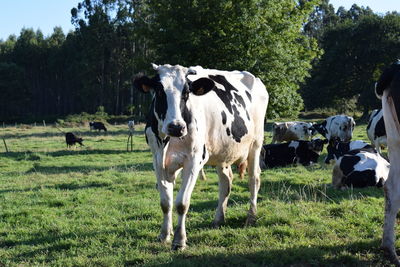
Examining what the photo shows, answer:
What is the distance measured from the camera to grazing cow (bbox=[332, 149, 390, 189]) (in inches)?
383

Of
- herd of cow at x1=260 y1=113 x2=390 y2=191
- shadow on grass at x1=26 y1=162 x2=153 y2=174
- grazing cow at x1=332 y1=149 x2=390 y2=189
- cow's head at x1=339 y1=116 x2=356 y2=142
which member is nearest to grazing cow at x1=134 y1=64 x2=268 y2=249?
grazing cow at x1=332 y1=149 x2=390 y2=189

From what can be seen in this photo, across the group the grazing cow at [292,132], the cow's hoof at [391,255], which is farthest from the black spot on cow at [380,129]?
the cow's hoof at [391,255]

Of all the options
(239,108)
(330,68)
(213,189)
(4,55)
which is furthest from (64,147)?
(4,55)

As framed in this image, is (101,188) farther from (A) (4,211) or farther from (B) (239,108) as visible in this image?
(B) (239,108)

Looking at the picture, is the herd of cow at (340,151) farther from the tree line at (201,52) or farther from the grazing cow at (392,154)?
the grazing cow at (392,154)

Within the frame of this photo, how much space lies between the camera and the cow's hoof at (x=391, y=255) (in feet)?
16.4

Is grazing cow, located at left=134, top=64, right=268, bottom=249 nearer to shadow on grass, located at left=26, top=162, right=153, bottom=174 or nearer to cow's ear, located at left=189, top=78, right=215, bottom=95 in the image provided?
cow's ear, located at left=189, top=78, right=215, bottom=95

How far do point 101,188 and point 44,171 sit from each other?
4.76 m

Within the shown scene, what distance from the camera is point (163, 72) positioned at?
5.84m

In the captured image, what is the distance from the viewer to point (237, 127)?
6969mm

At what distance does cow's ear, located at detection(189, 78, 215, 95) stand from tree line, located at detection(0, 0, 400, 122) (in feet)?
2.72

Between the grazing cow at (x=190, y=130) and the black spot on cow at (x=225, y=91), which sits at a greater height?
the black spot on cow at (x=225, y=91)

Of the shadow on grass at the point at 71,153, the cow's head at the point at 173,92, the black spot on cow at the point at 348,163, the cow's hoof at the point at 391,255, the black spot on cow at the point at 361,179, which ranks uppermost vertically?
the cow's head at the point at 173,92

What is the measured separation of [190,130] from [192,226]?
6.15 feet
